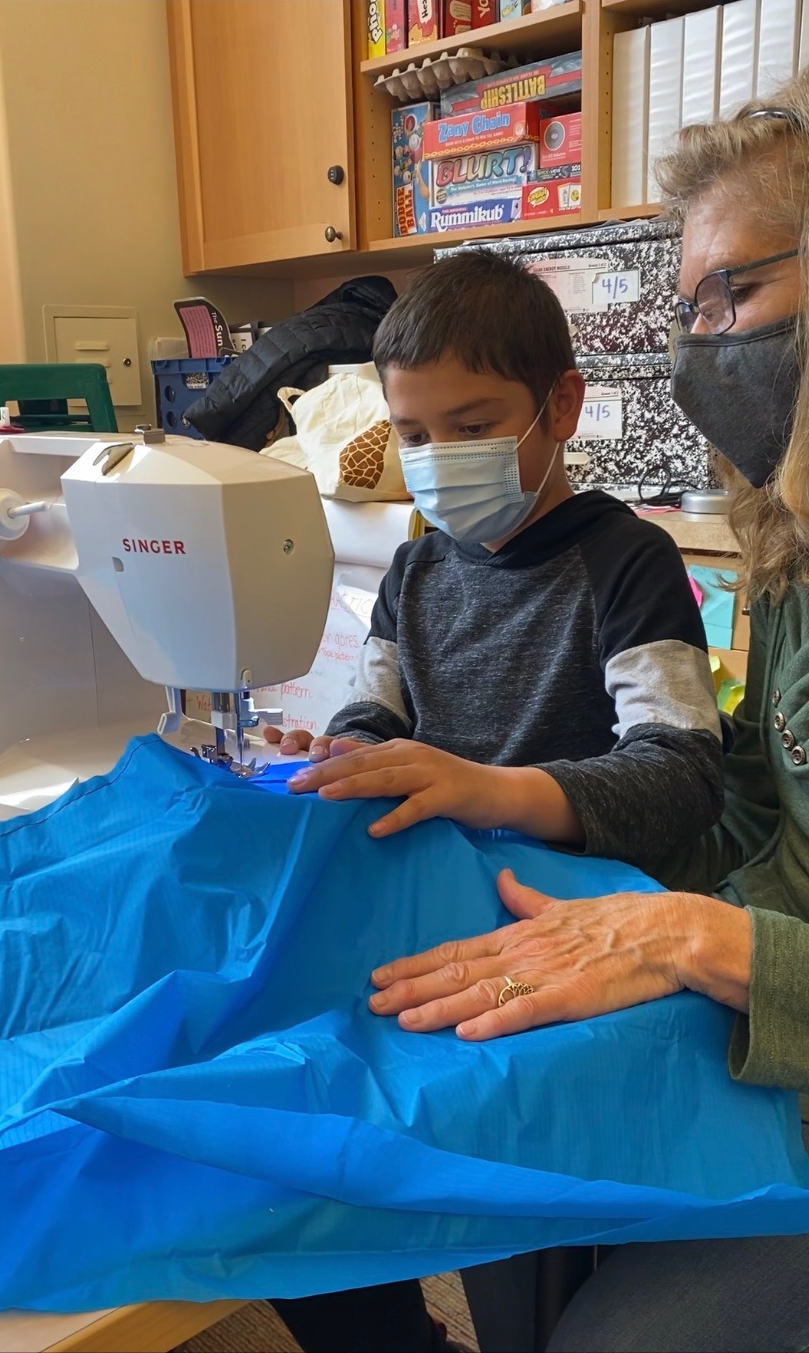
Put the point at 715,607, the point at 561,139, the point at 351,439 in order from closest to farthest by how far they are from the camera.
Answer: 1. the point at 715,607
2. the point at 351,439
3. the point at 561,139

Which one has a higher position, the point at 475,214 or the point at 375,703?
the point at 475,214

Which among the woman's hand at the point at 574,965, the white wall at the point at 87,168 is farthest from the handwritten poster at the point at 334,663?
the white wall at the point at 87,168

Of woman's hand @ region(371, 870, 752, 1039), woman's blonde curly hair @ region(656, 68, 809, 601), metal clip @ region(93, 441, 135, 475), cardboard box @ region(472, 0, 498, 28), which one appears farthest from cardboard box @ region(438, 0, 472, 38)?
woman's hand @ region(371, 870, 752, 1039)

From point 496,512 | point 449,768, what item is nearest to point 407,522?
point 496,512

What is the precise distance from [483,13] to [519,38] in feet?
0.37

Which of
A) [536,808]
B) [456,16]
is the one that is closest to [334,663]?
[536,808]

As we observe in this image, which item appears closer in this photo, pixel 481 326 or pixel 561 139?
pixel 481 326

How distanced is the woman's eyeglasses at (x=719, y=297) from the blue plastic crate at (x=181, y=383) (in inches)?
62.7

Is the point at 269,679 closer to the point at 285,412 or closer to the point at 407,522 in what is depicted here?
the point at 407,522

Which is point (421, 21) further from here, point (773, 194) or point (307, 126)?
point (773, 194)

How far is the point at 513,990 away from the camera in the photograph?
25.1 inches

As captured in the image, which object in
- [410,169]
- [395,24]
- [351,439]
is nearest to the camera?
[351,439]

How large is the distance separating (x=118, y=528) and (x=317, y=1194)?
1.87 ft

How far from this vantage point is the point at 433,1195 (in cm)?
50
